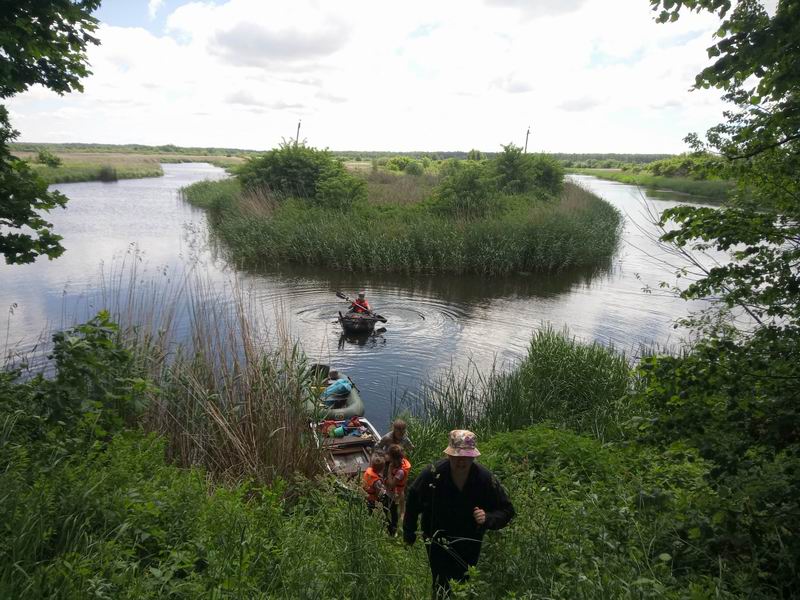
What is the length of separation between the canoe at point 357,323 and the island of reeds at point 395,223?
22.1ft

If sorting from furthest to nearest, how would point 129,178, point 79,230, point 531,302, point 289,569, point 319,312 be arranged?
point 129,178, point 79,230, point 531,302, point 319,312, point 289,569

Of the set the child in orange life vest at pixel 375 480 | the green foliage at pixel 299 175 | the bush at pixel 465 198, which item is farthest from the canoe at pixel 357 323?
the green foliage at pixel 299 175

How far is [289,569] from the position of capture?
3705 mm

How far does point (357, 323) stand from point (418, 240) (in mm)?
7884

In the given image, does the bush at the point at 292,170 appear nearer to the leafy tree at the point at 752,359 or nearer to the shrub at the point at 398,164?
the leafy tree at the point at 752,359

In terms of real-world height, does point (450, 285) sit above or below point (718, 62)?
below

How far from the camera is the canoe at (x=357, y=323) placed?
47.1 ft

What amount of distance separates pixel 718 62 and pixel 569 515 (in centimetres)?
341

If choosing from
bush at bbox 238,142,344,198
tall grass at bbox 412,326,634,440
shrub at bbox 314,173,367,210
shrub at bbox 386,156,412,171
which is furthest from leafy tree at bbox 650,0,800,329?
shrub at bbox 386,156,412,171

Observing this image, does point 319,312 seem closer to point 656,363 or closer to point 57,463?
point 57,463

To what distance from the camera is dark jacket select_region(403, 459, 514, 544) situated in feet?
12.9

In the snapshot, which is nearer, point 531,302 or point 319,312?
point 319,312

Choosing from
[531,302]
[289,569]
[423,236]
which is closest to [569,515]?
[289,569]

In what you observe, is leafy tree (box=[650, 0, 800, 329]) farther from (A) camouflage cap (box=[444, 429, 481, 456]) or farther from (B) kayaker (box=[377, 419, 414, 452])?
(B) kayaker (box=[377, 419, 414, 452])
